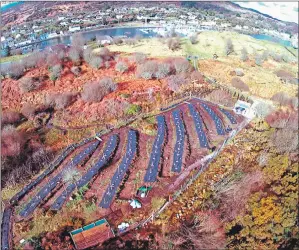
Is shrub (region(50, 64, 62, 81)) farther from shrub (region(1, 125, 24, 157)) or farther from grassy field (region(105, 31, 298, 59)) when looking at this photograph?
grassy field (region(105, 31, 298, 59))

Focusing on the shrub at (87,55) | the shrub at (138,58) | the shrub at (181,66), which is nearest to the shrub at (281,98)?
the shrub at (181,66)

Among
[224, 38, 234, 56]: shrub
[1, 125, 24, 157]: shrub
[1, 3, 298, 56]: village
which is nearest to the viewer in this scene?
[1, 125, 24, 157]: shrub

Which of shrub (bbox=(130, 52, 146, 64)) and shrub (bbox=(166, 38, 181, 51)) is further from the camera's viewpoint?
shrub (bbox=(166, 38, 181, 51))

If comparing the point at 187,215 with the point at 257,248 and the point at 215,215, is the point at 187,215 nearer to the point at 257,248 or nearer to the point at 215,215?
the point at 215,215

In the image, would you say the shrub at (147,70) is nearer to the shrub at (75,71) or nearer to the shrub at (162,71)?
the shrub at (162,71)

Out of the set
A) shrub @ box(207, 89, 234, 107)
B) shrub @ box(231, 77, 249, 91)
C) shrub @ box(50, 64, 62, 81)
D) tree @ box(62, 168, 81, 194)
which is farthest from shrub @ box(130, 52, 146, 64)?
tree @ box(62, 168, 81, 194)
